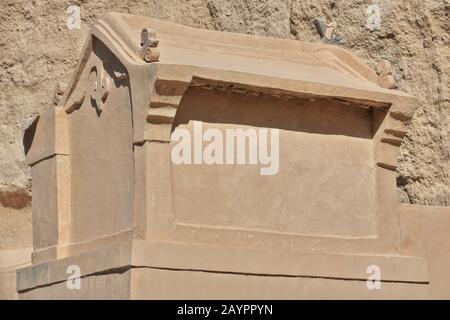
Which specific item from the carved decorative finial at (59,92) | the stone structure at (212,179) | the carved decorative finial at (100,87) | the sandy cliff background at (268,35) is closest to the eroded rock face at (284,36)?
the sandy cliff background at (268,35)

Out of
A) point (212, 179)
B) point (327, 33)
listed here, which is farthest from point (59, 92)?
point (327, 33)

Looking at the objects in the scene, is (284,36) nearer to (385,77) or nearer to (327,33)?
(327,33)

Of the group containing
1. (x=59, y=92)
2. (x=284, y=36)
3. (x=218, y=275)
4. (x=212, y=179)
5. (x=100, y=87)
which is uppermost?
(x=284, y=36)

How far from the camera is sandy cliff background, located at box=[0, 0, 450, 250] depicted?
1117 centimetres

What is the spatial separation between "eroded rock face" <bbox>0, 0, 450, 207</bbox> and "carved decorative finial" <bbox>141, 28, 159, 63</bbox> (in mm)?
3735

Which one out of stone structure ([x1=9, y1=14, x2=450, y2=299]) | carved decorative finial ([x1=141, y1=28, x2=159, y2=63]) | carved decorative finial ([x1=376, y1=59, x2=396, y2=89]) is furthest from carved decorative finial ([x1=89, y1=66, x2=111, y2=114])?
carved decorative finial ([x1=376, y1=59, x2=396, y2=89])

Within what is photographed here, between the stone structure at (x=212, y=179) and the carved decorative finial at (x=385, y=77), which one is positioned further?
the carved decorative finial at (x=385, y=77)

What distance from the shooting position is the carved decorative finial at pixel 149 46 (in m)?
8.02

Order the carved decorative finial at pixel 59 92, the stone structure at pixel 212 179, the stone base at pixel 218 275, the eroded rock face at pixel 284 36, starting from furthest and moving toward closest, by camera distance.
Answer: the eroded rock face at pixel 284 36
the carved decorative finial at pixel 59 92
the stone structure at pixel 212 179
the stone base at pixel 218 275

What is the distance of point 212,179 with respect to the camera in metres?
8.27

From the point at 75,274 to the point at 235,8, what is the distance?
4.99m

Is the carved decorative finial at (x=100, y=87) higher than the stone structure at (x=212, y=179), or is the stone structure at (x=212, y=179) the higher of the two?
the carved decorative finial at (x=100, y=87)

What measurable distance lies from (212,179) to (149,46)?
0.94 metres

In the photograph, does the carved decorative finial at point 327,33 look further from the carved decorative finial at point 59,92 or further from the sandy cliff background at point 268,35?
the carved decorative finial at point 59,92
